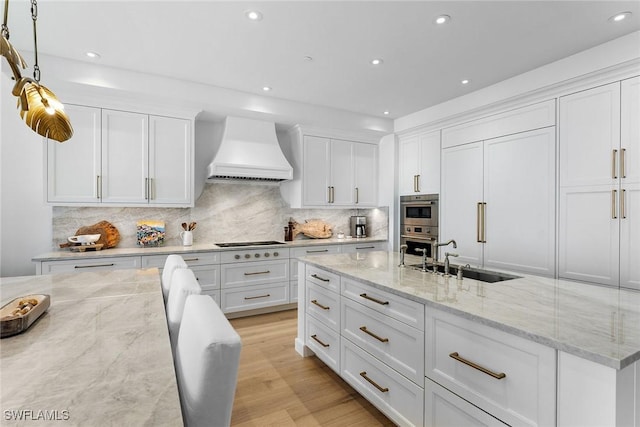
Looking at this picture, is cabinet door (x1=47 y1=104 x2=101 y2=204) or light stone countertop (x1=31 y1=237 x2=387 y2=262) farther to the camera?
cabinet door (x1=47 y1=104 x2=101 y2=204)

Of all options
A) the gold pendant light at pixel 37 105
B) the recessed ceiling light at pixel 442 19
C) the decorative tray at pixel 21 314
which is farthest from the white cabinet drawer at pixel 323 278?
the recessed ceiling light at pixel 442 19

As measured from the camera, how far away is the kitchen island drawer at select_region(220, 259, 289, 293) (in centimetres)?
353

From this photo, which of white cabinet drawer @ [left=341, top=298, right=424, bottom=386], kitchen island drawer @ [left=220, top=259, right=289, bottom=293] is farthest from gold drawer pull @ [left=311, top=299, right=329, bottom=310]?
kitchen island drawer @ [left=220, top=259, right=289, bottom=293]

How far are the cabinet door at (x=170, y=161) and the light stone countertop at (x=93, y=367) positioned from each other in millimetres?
2054

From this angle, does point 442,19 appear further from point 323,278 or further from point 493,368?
point 493,368

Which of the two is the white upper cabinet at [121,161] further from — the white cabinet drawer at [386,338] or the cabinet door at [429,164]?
the cabinet door at [429,164]

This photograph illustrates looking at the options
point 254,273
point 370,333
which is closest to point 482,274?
point 370,333

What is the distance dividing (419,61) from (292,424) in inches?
118

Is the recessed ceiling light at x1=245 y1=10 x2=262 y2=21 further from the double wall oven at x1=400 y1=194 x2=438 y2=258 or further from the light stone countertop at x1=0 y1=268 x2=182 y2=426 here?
the double wall oven at x1=400 y1=194 x2=438 y2=258

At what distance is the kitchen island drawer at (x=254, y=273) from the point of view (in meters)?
3.53

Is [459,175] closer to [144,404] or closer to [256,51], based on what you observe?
[256,51]

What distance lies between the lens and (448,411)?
55.0 inches

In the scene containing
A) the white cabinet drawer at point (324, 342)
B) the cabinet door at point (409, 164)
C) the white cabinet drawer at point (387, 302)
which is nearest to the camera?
the white cabinet drawer at point (387, 302)

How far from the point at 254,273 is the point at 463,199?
2.63 m
